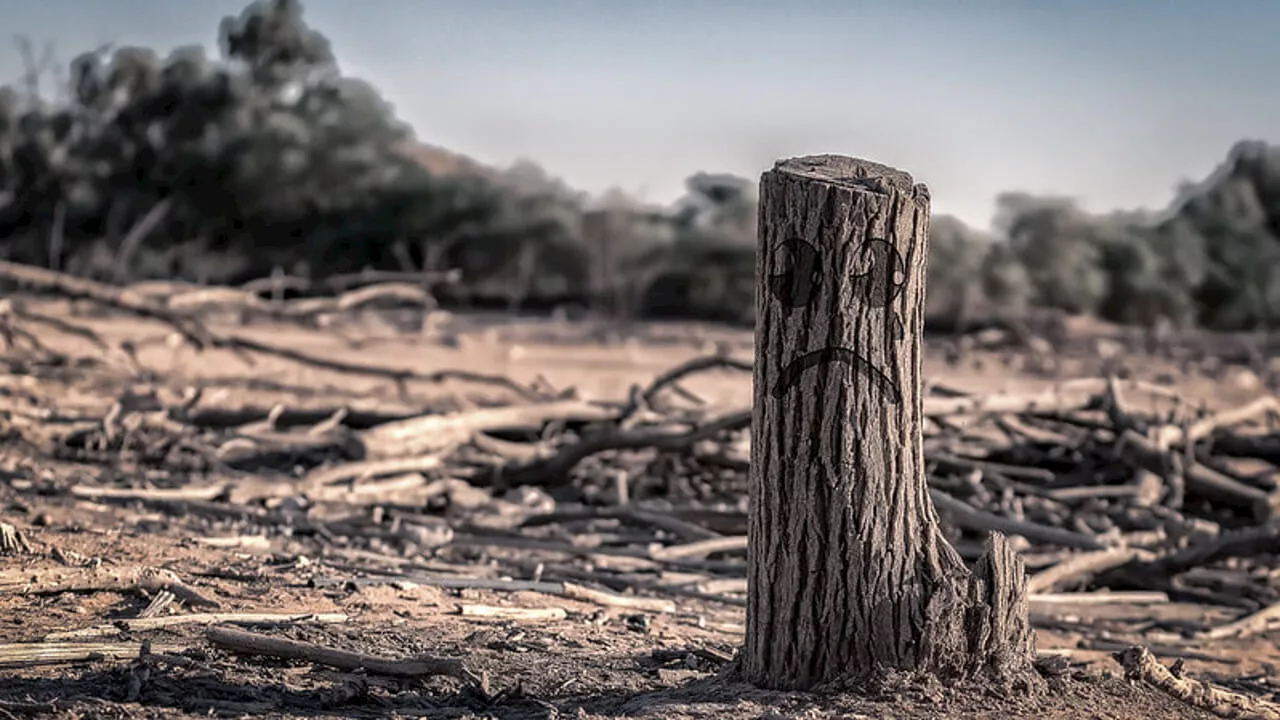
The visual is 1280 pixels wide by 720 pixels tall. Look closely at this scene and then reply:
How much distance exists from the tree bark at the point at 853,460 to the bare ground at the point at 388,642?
0.16 metres

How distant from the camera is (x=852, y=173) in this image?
443cm

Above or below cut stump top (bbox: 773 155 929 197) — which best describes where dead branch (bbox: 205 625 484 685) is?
below

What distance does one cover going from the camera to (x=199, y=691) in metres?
4.43

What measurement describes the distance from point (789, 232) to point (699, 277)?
22479mm

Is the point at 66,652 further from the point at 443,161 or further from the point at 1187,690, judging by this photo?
the point at 443,161

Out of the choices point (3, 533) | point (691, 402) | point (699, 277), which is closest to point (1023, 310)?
point (699, 277)

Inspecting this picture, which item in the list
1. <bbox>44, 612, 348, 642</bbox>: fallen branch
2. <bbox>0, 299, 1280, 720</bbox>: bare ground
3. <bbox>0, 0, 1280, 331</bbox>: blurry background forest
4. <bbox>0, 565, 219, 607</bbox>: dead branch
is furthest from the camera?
<bbox>0, 0, 1280, 331</bbox>: blurry background forest

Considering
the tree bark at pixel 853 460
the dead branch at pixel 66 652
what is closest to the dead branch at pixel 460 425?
the dead branch at pixel 66 652

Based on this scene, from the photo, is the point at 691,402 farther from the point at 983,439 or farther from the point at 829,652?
the point at 829,652

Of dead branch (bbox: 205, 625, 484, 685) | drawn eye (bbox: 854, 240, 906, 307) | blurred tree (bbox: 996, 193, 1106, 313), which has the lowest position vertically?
dead branch (bbox: 205, 625, 484, 685)

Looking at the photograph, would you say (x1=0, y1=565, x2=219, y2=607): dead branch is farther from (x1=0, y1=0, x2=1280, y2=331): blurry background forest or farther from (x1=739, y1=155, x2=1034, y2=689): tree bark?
(x1=0, y1=0, x2=1280, y2=331): blurry background forest

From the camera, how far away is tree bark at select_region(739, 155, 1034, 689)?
14.0 feet

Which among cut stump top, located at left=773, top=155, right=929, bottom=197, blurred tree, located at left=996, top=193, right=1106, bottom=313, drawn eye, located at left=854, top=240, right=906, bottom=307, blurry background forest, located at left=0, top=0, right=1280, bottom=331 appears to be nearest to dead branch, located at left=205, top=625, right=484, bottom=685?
drawn eye, located at left=854, top=240, right=906, bottom=307

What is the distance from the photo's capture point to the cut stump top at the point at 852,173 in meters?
4.31
